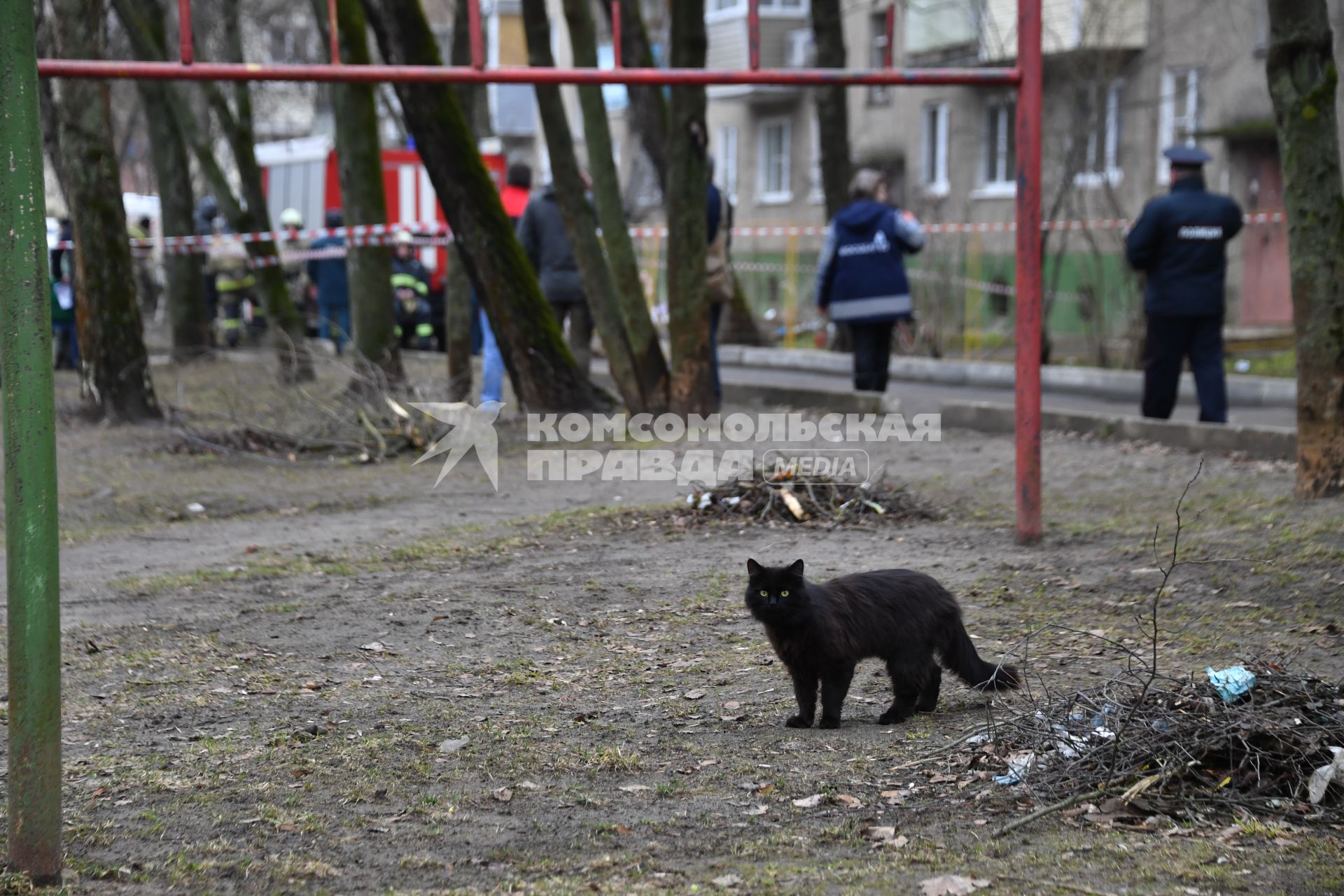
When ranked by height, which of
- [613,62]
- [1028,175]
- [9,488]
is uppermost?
[613,62]

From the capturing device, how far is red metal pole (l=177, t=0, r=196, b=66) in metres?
7.20

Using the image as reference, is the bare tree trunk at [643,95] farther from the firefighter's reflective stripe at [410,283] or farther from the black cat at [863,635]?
the black cat at [863,635]

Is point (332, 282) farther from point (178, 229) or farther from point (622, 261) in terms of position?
point (622, 261)

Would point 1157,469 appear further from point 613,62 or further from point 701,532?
point 613,62

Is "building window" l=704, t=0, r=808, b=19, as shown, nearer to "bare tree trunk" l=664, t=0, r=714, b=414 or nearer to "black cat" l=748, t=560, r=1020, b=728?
"bare tree trunk" l=664, t=0, r=714, b=414

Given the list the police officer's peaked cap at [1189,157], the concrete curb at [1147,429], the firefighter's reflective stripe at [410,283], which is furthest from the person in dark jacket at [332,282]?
the police officer's peaked cap at [1189,157]

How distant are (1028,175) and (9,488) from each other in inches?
215

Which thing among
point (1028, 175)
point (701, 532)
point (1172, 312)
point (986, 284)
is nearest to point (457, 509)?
point (701, 532)

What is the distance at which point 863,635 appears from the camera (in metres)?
4.96

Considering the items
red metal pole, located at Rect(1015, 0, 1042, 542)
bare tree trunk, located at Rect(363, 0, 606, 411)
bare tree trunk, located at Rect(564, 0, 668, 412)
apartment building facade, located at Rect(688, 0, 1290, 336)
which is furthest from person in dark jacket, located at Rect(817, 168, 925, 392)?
apartment building facade, located at Rect(688, 0, 1290, 336)

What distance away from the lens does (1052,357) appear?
20547 mm

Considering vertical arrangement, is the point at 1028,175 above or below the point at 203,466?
above

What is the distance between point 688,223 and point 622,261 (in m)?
0.91

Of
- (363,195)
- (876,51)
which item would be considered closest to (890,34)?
(363,195)
